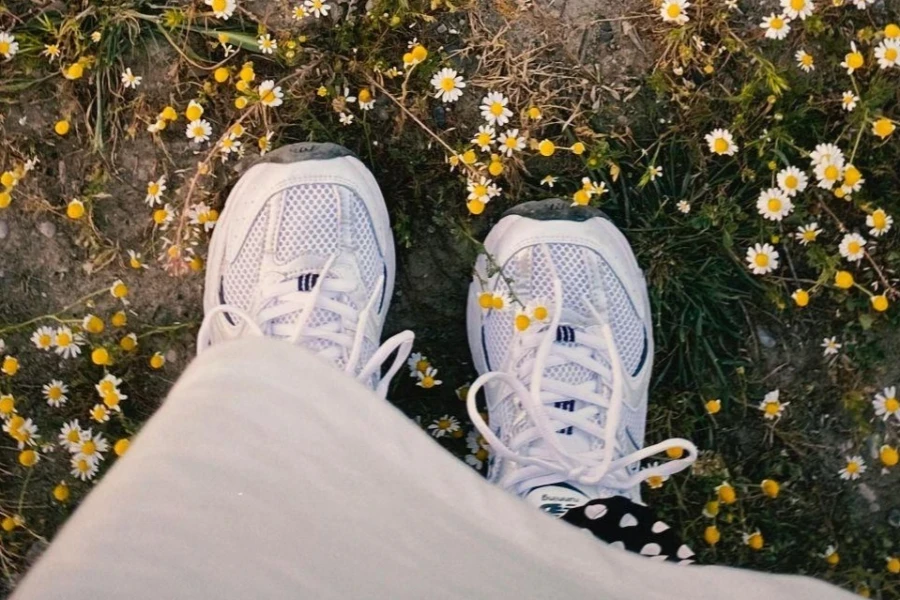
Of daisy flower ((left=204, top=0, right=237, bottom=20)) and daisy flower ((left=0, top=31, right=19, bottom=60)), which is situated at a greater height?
daisy flower ((left=204, top=0, right=237, bottom=20))

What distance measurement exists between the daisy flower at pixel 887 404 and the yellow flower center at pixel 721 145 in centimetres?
54

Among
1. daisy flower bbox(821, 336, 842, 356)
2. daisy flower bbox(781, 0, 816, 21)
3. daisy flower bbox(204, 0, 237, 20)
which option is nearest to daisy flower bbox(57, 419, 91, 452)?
daisy flower bbox(204, 0, 237, 20)

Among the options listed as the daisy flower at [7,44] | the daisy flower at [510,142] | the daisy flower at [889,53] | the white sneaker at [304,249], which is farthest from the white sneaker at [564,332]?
the daisy flower at [7,44]

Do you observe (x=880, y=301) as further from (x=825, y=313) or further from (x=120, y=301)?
(x=120, y=301)

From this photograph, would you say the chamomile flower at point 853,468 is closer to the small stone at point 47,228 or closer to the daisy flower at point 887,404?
the daisy flower at point 887,404

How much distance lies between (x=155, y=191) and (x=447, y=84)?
59 cm

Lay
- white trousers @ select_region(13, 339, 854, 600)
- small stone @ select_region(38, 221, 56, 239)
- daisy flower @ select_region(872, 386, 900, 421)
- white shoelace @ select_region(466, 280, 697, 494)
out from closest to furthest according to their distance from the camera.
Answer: white trousers @ select_region(13, 339, 854, 600), white shoelace @ select_region(466, 280, 697, 494), daisy flower @ select_region(872, 386, 900, 421), small stone @ select_region(38, 221, 56, 239)

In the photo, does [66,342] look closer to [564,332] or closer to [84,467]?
[84,467]

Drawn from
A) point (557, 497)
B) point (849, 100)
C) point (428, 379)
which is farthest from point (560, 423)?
point (849, 100)

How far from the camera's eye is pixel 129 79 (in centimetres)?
149

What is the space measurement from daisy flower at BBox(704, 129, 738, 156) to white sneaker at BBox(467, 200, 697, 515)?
23 centimetres

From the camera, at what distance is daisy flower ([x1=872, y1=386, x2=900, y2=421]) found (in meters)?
1.41

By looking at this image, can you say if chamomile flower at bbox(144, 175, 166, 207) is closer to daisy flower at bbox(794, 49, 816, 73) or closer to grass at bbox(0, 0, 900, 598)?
grass at bbox(0, 0, 900, 598)

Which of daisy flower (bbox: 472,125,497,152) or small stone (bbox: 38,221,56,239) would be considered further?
small stone (bbox: 38,221,56,239)
